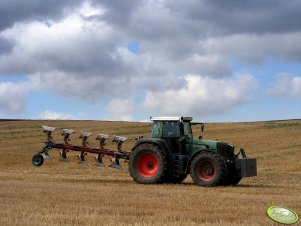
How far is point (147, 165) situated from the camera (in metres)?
19.0

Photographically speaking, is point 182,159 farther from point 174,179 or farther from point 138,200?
point 138,200

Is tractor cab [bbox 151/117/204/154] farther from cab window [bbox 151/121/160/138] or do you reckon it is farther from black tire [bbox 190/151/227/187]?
black tire [bbox 190/151/227/187]

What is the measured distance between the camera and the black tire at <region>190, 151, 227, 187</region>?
58.1 ft

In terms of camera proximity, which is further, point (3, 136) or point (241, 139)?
point (3, 136)

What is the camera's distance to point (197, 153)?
1820cm

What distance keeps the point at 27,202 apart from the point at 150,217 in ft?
10.3

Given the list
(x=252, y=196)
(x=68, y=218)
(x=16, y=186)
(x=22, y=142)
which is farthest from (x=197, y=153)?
(x=22, y=142)

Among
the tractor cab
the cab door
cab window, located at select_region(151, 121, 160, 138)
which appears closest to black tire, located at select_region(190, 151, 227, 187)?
the tractor cab

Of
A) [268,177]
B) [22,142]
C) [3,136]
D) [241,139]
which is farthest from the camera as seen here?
[3,136]

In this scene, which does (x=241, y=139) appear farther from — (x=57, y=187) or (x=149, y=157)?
(x=57, y=187)

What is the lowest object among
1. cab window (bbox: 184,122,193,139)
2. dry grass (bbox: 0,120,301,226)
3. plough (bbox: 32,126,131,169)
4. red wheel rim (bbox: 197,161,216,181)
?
dry grass (bbox: 0,120,301,226)

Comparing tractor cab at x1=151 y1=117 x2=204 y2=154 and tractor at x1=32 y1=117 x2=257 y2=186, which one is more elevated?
tractor cab at x1=151 y1=117 x2=204 y2=154

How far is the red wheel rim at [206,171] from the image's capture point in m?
18.0

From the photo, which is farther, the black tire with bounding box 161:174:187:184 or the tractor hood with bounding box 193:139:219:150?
the black tire with bounding box 161:174:187:184
